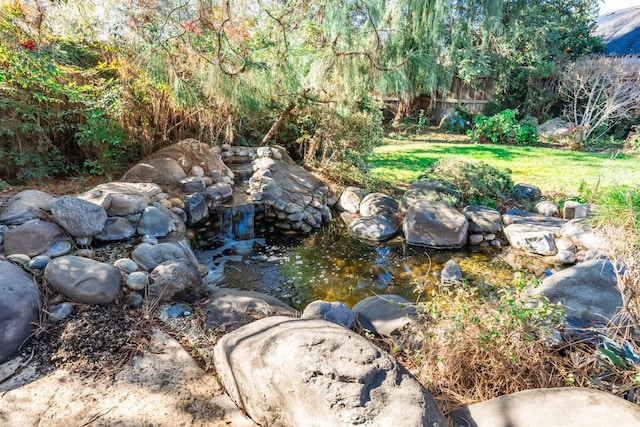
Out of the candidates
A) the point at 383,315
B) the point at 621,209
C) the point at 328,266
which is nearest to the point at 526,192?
the point at 328,266

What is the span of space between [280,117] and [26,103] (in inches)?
125

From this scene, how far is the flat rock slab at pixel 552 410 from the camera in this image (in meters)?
1.32

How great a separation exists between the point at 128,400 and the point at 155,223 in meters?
2.23

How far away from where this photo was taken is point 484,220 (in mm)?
4312

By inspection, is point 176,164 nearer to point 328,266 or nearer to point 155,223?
point 155,223

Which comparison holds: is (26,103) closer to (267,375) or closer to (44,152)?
(44,152)

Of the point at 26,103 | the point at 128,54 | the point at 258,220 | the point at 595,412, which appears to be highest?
the point at 128,54

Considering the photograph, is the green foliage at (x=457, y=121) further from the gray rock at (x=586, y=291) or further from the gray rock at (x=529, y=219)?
the gray rock at (x=586, y=291)

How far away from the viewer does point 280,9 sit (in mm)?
3771

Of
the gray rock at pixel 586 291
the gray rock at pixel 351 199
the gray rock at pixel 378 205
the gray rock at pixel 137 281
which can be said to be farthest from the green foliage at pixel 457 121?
the gray rock at pixel 137 281

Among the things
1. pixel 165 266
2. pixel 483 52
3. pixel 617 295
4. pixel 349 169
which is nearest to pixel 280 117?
pixel 349 169

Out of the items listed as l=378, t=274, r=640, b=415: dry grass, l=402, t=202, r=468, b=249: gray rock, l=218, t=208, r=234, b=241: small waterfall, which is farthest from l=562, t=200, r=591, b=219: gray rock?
l=218, t=208, r=234, b=241: small waterfall

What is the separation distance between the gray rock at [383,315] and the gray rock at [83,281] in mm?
1623

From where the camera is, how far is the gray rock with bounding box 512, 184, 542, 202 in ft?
16.6
